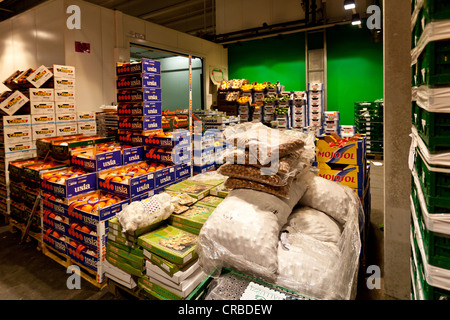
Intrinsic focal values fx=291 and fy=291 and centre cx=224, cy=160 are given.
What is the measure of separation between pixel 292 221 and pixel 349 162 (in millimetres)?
1385

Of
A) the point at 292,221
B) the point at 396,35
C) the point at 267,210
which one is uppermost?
the point at 396,35

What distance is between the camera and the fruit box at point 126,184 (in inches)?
128

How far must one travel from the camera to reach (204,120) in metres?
7.16

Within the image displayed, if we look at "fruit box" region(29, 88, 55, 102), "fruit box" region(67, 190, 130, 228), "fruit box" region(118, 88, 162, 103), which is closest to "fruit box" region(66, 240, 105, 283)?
"fruit box" region(67, 190, 130, 228)

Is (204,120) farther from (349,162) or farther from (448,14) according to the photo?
(448,14)

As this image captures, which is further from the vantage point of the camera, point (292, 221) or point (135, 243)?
point (135, 243)

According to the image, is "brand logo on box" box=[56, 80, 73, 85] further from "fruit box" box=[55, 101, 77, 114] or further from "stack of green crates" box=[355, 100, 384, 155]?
"stack of green crates" box=[355, 100, 384, 155]

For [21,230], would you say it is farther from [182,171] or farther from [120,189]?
[182,171]

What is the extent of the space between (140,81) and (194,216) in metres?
2.70

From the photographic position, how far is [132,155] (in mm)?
4129

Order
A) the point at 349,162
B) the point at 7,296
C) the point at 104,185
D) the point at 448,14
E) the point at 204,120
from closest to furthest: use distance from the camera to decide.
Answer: the point at 448,14, the point at 7,296, the point at 349,162, the point at 104,185, the point at 204,120

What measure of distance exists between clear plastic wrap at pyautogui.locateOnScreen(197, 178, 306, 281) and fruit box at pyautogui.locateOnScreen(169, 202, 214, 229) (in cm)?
51

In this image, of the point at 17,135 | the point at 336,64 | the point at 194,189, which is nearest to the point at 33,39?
the point at 17,135
